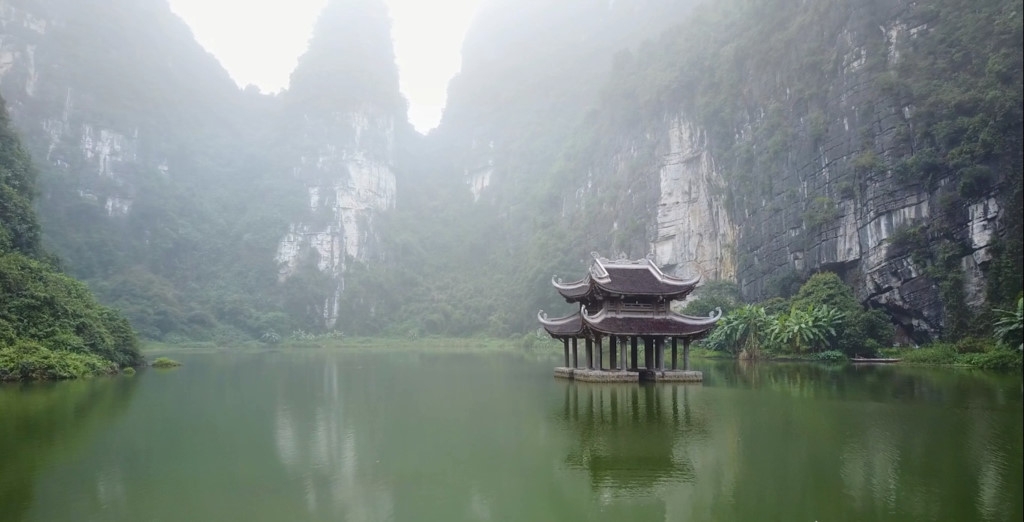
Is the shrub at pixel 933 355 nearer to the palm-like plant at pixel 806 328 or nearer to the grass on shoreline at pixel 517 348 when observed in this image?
the grass on shoreline at pixel 517 348

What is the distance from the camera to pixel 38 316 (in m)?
22.4

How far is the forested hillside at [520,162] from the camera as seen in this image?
28.7 meters

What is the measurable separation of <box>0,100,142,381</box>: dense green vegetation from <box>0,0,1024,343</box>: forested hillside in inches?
1011

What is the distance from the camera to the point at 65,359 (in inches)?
848

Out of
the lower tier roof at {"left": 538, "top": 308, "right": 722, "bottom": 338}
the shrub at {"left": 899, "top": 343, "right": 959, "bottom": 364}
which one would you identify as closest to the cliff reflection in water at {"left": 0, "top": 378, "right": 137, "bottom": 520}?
the lower tier roof at {"left": 538, "top": 308, "right": 722, "bottom": 338}

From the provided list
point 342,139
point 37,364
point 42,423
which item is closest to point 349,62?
point 342,139

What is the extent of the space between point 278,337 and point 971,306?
5498 centimetres

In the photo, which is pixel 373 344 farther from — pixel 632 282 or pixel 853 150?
pixel 632 282

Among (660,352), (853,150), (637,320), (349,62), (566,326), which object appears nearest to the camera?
(637,320)

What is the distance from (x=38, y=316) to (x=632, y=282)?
21.3m

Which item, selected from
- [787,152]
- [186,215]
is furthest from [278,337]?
[787,152]

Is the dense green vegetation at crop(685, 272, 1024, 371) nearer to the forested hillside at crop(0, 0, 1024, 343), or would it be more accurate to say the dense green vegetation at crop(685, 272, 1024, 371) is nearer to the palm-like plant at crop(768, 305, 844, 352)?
the palm-like plant at crop(768, 305, 844, 352)

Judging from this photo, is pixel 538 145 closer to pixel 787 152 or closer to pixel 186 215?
pixel 186 215

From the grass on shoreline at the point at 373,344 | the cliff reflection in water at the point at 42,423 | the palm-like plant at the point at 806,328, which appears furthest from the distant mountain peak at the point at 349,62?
the cliff reflection in water at the point at 42,423
